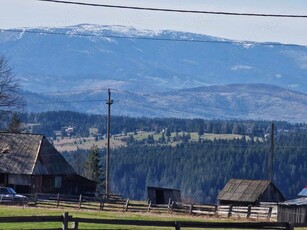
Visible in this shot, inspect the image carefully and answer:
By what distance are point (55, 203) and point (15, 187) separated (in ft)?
66.1

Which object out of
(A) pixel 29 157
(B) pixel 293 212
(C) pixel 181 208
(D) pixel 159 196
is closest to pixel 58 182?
(A) pixel 29 157

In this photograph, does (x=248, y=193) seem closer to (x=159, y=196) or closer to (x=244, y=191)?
(x=244, y=191)

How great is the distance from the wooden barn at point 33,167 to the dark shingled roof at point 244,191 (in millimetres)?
14791

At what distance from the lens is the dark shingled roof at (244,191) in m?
85.4

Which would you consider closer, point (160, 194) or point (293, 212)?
point (293, 212)

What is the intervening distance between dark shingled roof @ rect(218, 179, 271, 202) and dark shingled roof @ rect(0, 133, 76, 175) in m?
15.2

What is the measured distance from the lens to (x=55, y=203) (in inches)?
2726

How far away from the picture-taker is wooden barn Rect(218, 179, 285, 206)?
3359 inches

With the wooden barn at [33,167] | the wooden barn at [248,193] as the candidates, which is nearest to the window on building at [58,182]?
the wooden barn at [33,167]

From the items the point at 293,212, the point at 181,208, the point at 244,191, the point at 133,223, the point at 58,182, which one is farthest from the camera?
the point at 58,182

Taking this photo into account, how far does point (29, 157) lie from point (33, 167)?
157 centimetres

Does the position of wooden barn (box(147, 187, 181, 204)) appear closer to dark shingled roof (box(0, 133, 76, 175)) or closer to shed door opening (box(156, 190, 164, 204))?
shed door opening (box(156, 190, 164, 204))

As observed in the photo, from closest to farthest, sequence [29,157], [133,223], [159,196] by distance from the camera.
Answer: [133,223] → [29,157] → [159,196]

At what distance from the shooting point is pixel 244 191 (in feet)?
283
